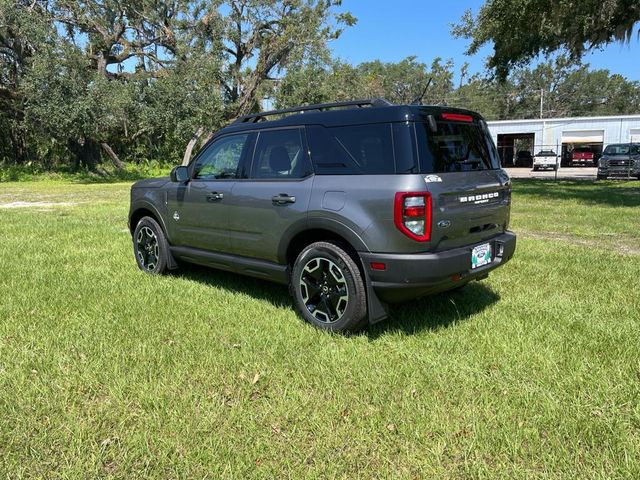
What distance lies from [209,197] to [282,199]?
1137 millimetres

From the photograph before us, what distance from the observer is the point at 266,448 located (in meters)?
2.70

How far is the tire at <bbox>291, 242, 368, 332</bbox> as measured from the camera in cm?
399

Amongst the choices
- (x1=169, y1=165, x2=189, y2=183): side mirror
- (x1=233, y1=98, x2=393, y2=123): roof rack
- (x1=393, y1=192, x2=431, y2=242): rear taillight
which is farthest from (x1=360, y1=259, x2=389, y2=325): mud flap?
(x1=169, y1=165, x2=189, y2=183): side mirror

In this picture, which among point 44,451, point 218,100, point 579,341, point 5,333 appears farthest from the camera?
point 218,100

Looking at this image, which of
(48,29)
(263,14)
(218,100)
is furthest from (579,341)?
(263,14)

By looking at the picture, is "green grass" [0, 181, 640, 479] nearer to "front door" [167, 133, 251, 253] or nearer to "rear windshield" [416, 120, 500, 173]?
"front door" [167, 133, 251, 253]

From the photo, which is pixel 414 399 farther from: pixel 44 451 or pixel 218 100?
pixel 218 100

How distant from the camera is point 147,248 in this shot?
6.32 m

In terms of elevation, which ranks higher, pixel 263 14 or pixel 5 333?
pixel 263 14

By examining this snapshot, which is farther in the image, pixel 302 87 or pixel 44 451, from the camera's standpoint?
pixel 302 87

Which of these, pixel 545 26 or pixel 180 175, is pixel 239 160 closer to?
pixel 180 175

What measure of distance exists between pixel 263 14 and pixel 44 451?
29.2 meters

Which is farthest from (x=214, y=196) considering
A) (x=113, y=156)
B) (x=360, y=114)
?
(x=113, y=156)

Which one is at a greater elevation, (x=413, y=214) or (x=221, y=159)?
(x=221, y=159)
